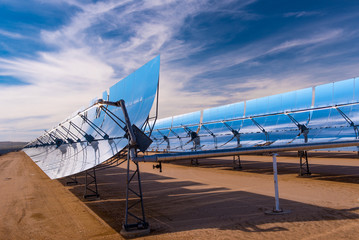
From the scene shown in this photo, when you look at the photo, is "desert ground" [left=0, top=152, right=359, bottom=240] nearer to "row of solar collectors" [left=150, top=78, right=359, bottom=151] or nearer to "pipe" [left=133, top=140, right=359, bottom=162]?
"pipe" [left=133, top=140, right=359, bottom=162]

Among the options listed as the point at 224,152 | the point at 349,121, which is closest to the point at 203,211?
the point at 224,152

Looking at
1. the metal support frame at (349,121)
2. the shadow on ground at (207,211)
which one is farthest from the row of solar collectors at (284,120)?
the shadow on ground at (207,211)

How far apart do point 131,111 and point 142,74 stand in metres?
1.69

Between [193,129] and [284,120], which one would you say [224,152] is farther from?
[193,129]

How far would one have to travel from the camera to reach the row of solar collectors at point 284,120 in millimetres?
18812

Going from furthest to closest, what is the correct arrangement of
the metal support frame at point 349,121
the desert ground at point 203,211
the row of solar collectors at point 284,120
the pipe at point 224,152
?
1. the row of solar collectors at point 284,120
2. the metal support frame at point 349,121
3. the pipe at point 224,152
4. the desert ground at point 203,211

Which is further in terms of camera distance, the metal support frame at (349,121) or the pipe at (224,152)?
the metal support frame at (349,121)

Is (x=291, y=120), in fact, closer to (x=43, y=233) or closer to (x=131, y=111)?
(x=131, y=111)

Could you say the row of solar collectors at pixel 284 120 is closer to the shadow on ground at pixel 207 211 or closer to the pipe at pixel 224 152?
the pipe at pixel 224 152

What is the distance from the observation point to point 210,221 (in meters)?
10.6

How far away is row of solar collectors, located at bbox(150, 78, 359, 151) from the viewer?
1881cm

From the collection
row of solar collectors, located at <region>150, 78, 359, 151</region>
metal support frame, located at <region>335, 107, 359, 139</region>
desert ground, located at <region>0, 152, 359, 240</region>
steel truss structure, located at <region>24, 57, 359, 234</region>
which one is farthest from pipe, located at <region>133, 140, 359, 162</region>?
row of solar collectors, located at <region>150, 78, 359, 151</region>

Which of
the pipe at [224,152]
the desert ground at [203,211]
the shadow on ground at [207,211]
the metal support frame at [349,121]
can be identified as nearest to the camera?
the desert ground at [203,211]

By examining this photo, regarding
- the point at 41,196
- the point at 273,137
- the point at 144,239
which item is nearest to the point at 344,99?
the point at 273,137
